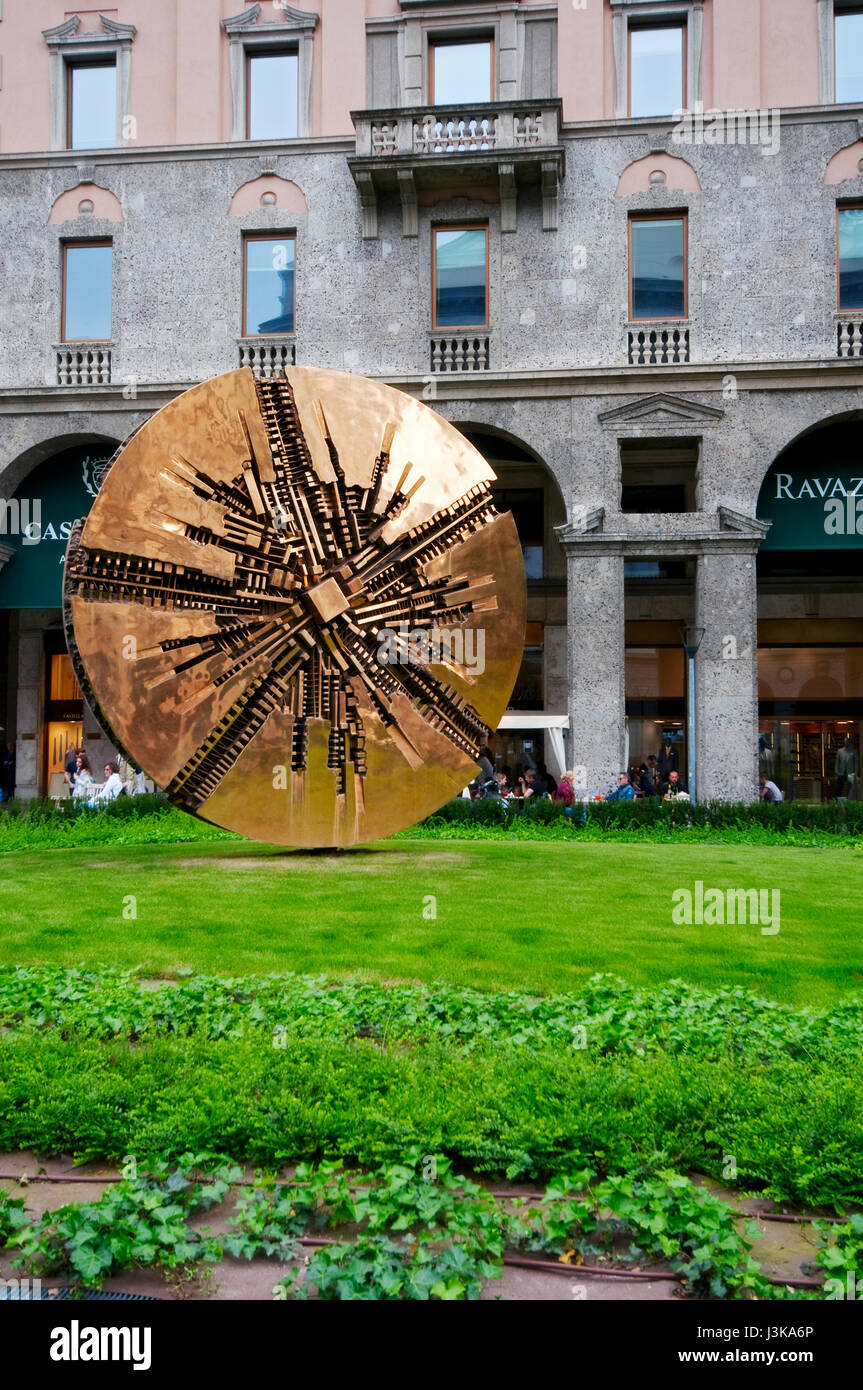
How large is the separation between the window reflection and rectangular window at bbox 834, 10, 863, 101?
15.8 meters

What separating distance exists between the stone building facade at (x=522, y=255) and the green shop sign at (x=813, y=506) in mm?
48

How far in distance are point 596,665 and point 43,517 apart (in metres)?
12.9

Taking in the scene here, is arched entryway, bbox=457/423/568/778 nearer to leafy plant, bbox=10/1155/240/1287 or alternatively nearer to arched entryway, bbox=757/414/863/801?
arched entryway, bbox=757/414/863/801

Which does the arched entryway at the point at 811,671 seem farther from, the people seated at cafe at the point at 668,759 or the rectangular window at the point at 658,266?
the rectangular window at the point at 658,266

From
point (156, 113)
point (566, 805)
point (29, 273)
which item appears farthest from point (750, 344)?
point (29, 273)

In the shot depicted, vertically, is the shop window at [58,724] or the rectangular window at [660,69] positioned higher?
the rectangular window at [660,69]

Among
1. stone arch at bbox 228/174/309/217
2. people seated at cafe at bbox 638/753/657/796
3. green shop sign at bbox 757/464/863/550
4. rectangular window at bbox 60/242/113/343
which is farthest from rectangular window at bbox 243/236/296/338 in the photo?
people seated at cafe at bbox 638/753/657/796

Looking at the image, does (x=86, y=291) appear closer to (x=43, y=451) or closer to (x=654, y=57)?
(x=43, y=451)

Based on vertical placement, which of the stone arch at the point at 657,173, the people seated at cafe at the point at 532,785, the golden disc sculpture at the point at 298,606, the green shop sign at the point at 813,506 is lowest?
the people seated at cafe at the point at 532,785

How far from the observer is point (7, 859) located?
44.2ft

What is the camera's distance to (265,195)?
79.4 feet

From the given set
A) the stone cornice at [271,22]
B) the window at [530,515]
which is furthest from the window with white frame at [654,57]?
the window at [530,515]

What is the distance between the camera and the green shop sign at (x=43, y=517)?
82.9 feet

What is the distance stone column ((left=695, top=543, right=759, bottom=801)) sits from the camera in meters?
22.3
